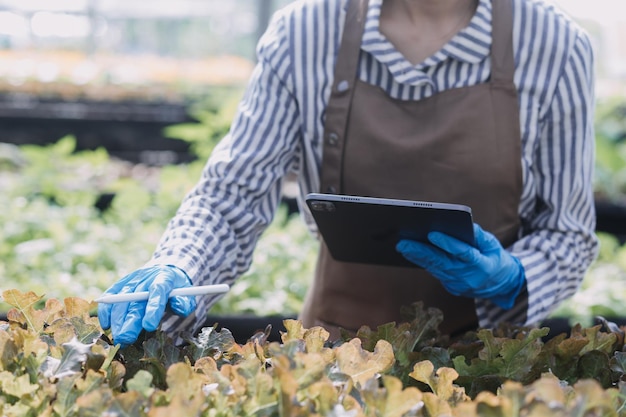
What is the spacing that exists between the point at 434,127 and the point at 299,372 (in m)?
0.76

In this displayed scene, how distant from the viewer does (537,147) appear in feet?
5.67

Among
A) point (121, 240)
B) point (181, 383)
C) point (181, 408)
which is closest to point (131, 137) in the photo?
point (121, 240)

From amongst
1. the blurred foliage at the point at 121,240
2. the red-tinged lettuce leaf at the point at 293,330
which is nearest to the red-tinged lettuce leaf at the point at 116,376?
the red-tinged lettuce leaf at the point at 293,330

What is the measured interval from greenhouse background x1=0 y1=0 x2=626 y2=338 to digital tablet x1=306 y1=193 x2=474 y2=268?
2.24 feet

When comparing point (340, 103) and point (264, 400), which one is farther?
point (340, 103)

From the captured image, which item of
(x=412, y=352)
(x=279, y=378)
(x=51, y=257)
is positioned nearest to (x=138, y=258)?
(x=51, y=257)

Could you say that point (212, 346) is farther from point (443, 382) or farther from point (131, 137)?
point (131, 137)

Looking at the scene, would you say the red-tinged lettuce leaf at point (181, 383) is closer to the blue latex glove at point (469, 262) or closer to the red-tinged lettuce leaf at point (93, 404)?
the red-tinged lettuce leaf at point (93, 404)

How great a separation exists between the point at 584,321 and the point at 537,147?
1.29 metres

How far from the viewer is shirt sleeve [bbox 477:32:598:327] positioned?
1681mm

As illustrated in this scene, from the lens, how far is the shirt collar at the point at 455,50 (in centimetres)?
168

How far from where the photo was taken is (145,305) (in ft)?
4.42

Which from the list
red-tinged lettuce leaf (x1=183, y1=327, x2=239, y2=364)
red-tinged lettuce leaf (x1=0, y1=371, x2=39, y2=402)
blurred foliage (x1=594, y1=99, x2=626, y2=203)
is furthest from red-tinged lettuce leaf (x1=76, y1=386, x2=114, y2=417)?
blurred foliage (x1=594, y1=99, x2=626, y2=203)

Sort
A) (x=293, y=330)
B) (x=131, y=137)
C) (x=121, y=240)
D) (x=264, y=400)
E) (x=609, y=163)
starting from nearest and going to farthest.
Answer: (x=264, y=400) < (x=293, y=330) < (x=121, y=240) < (x=609, y=163) < (x=131, y=137)
